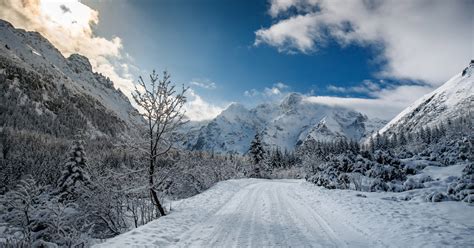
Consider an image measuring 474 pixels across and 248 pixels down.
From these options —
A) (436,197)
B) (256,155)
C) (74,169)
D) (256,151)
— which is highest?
(256,151)

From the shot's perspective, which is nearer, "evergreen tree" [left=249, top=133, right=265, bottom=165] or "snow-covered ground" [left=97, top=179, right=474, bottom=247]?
"snow-covered ground" [left=97, top=179, right=474, bottom=247]

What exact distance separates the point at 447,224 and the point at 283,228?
4691 millimetres

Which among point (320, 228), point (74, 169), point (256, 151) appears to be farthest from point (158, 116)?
point (256, 151)

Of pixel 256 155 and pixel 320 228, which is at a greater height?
pixel 256 155

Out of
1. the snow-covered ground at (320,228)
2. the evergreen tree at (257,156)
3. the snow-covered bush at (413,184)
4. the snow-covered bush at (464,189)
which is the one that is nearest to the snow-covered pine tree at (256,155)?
the evergreen tree at (257,156)

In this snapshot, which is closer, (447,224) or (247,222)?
(447,224)

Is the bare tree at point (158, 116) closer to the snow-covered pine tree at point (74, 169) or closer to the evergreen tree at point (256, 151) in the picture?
the snow-covered pine tree at point (74, 169)

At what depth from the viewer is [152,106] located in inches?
510

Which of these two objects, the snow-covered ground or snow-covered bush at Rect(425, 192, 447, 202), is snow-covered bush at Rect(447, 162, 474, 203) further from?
the snow-covered ground

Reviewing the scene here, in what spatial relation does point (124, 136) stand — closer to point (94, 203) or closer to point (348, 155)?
point (94, 203)

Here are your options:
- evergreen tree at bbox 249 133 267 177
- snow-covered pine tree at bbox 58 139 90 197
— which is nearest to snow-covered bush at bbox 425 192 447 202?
snow-covered pine tree at bbox 58 139 90 197

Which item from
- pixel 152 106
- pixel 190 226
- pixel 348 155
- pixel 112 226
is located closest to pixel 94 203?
pixel 112 226

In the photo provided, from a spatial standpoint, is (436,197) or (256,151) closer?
(436,197)

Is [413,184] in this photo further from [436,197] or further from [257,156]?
[257,156]
